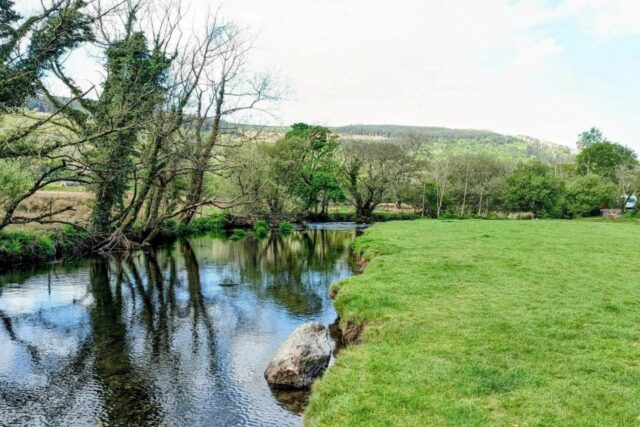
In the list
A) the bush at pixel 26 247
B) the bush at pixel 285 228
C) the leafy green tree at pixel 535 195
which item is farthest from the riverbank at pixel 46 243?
the leafy green tree at pixel 535 195

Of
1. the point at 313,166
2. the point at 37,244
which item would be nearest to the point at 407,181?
the point at 313,166

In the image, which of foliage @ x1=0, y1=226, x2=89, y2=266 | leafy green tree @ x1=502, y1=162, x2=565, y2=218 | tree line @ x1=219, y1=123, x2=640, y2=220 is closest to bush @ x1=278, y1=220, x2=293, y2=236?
tree line @ x1=219, y1=123, x2=640, y2=220

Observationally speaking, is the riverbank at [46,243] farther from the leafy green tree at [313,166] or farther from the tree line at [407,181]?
the leafy green tree at [313,166]

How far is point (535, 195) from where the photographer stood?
77312 mm

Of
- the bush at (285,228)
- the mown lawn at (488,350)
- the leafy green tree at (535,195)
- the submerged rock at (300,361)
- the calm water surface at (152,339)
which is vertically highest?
the leafy green tree at (535,195)

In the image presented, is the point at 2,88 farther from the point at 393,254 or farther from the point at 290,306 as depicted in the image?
the point at 393,254

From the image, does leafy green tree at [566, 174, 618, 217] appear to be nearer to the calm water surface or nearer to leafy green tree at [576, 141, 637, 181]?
leafy green tree at [576, 141, 637, 181]

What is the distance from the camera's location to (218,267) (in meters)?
27.6

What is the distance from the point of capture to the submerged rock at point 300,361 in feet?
35.1

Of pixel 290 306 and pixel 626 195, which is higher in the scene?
pixel 626 195

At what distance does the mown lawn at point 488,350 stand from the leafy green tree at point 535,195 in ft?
208

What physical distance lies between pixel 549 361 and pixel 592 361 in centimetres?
82

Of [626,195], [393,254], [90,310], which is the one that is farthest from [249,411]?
[626,195]

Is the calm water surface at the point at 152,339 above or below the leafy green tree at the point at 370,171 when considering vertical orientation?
below
